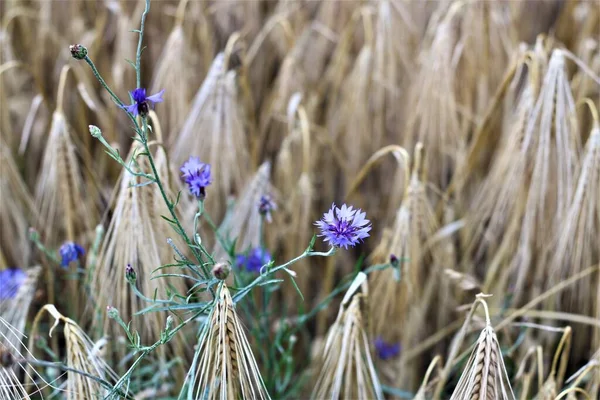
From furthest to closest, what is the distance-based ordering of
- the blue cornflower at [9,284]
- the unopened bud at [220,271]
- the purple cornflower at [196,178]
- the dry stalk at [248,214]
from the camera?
the dry stalk at [248,214], the blue cornflower at [9,284], the purple cornflower at [196,178], the unopened bud at [220,271]

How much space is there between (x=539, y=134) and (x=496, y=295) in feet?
1.20

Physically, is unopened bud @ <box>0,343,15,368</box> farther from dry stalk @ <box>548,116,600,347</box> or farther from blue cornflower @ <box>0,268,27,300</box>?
dry stalk @ <box>548,116,600,347</box>

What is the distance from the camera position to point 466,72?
147 centimetres

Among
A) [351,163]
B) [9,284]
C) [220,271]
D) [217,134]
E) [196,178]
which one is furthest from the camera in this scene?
[351,163]

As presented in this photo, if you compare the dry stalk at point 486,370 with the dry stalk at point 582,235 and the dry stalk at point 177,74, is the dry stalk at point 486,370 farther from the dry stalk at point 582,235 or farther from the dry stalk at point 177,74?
the dry stalk at point 177,74

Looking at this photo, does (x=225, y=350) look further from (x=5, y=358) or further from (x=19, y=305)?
(x=19, y=305)

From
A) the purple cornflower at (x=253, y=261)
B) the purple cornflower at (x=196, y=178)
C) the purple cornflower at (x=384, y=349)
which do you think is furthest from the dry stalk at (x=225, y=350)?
the purple cornflower at (x=384, y=349)

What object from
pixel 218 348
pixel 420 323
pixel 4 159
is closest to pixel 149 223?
pixel 218 348

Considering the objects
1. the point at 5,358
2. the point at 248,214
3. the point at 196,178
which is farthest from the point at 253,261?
the point at 5,358

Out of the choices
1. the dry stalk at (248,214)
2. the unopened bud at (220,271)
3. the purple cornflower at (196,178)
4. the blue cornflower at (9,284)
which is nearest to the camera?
the unopened bud at (220,271)

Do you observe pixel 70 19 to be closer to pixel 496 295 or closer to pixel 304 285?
pixel 304 285

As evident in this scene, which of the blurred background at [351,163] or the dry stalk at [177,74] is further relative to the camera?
the dry stalk at [177,74]

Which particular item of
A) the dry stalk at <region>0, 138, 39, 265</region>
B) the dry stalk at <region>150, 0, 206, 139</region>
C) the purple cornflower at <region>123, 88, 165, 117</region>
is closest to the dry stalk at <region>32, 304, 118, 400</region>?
the purple cornflower at <region>123, 88, 165, 117</region>

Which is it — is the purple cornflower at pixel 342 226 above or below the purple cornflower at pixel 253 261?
below
